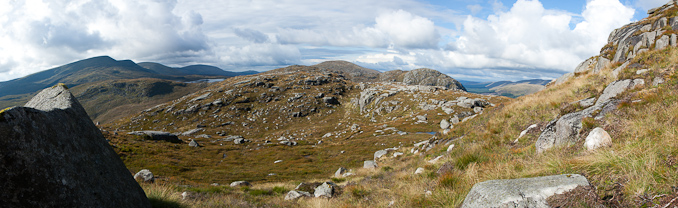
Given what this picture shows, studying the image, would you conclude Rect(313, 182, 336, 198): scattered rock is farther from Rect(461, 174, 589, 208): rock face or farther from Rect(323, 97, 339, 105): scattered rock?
Rect(323, 97, 339, 105): scattered rock

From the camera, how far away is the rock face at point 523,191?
13.2 ft

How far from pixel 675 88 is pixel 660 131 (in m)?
5.46

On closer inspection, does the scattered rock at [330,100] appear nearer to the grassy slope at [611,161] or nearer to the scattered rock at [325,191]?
the scattered rock at [325,191]

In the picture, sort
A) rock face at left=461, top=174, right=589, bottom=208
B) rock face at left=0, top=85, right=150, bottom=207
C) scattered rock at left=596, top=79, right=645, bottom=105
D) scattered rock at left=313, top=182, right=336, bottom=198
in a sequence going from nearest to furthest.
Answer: rock face at left=0, top=85, right=150, bottom=207 < rock face at left=461, top=174, right=589, bottom=208 < scattered rock at left=596, top=79, right=645, bottom=105 < scattered rock at left=313, top=182, right=336, bottom=198

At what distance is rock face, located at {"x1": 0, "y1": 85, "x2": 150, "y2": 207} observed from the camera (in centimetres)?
357

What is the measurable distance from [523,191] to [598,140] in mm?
4785

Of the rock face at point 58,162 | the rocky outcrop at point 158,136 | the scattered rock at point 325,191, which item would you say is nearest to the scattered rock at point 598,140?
the scattered rock at point 325,191

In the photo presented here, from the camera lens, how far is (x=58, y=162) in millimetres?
4297

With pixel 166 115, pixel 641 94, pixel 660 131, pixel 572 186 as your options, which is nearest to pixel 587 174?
pixel 572 186

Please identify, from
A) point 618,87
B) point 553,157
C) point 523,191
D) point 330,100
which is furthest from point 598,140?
point 330,100

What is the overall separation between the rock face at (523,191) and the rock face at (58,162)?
24.4ft

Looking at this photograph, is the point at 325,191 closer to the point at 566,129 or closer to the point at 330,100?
the point at 566,129

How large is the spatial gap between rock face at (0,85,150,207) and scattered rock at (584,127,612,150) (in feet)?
39.4

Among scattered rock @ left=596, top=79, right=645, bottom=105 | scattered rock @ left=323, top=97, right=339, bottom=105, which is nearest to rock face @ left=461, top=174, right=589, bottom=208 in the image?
scattered rock @ left=596, top=79, right=645, bottom=105
